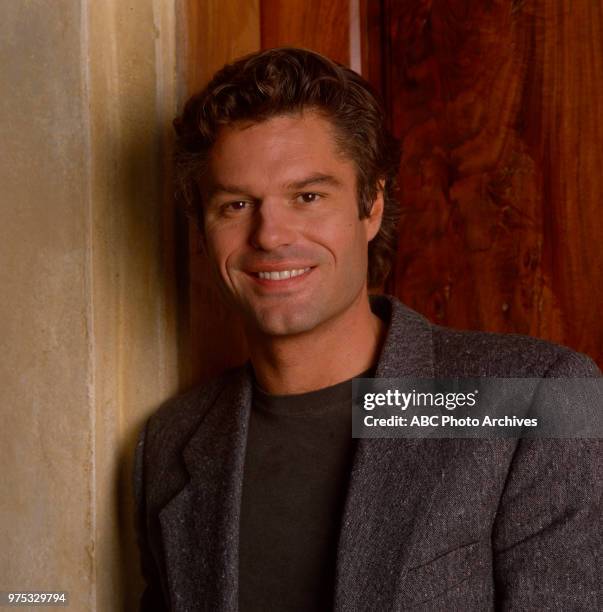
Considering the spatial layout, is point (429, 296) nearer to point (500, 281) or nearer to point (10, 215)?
point (500, 281)

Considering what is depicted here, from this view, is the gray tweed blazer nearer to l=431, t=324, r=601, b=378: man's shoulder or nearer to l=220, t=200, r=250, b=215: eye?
l=431, t=324, r=601, b=378: man's shoulder

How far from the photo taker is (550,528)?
1.25 metres

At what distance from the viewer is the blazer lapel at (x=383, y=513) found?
1.30m

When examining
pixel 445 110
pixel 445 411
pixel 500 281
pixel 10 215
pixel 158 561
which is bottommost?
pixel 158 561

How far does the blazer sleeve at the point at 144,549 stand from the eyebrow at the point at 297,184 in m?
0.50

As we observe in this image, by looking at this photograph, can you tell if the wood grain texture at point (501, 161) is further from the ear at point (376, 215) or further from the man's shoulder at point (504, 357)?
the man's shoulder at point (504, 357)

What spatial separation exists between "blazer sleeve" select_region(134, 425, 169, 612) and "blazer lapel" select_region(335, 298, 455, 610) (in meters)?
0.49

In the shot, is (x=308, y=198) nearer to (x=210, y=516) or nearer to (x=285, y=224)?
(x=285, y=224)

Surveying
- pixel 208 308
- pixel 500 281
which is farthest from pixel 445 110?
pixel 208 308

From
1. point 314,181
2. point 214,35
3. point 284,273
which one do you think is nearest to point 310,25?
point 214,35

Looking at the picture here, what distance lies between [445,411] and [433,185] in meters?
0.57

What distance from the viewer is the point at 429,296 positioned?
5.97 feet

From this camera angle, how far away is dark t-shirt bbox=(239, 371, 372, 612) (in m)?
1.41

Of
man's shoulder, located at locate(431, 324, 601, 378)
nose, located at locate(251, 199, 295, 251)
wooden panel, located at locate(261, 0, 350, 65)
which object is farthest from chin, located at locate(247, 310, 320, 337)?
wooden panel, located at locate(261, 0, 350, 65)
